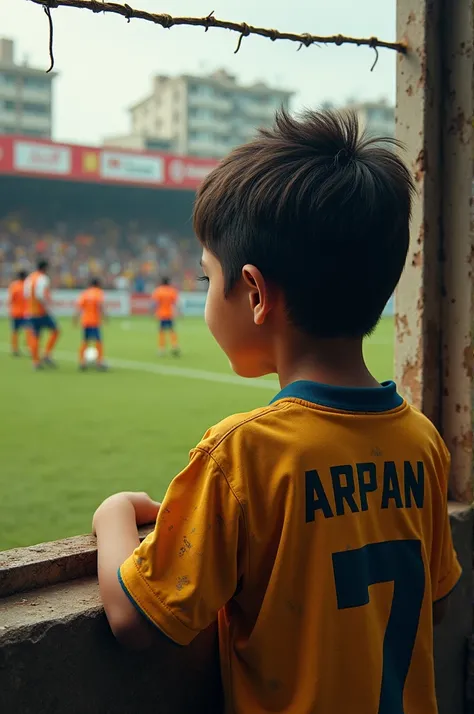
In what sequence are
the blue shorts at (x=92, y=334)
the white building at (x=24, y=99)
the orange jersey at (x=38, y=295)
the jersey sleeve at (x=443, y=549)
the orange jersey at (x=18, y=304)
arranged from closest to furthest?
the jersey sleeve at (x=443, y=549)
the blue shorts at (x=92, y=334)
the orange jersey at (x=38, y=295)
the orange jersey at (x=18, y=304)
the white building at (x=24, y=99)

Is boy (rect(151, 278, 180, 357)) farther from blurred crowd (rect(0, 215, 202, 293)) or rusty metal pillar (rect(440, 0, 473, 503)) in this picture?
blurred crowd (rect(0, 215, 202, 293))

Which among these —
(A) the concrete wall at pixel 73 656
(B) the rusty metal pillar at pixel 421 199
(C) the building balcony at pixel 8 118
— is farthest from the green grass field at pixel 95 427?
(C) the building balcony at pixel 8 118

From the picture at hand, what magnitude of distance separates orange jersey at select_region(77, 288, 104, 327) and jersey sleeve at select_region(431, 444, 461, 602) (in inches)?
338

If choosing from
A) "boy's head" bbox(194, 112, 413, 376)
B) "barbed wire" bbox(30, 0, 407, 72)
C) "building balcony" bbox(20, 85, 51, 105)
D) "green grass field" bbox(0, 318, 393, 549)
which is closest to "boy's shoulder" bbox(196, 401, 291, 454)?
"boy's head" bbox(194, 112, 413, 376)

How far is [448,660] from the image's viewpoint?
1446mm

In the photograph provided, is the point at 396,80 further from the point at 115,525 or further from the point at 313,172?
the point at 115,525

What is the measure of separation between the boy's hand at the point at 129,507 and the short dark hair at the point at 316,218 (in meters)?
0.32

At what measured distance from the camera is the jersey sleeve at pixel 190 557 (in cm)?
84

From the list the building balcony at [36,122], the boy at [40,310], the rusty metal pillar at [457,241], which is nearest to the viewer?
the rusty metal pillar at [457,241]

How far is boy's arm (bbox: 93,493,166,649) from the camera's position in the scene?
34.6 inches

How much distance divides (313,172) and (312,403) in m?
0.26

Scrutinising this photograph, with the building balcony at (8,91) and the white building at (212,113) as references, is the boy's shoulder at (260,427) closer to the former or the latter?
the building balcony at (8,91)

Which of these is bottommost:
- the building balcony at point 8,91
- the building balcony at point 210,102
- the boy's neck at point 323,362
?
the boy's neck at point 323,362

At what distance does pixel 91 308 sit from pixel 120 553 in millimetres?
8969
